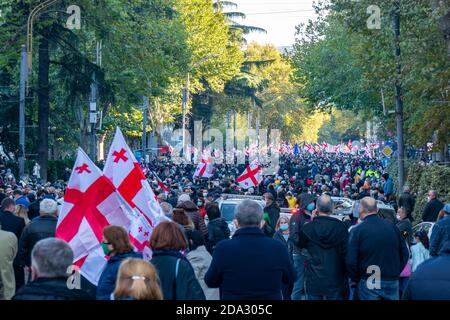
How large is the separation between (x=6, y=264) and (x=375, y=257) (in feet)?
11.1

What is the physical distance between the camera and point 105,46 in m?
36.8

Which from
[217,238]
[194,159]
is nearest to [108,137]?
[194,159]

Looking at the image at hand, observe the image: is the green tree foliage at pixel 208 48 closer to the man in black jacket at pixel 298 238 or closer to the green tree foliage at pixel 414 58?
the green tree foliage at pixel 414 58

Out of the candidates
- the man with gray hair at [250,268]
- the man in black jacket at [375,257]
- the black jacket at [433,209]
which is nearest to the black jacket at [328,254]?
the man in black jacket at [375,257]

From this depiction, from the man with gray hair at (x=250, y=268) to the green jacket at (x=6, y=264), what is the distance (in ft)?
8.90

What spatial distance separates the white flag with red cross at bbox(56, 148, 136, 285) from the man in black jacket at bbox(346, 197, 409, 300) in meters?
2.17

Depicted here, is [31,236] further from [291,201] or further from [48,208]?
[291,201]

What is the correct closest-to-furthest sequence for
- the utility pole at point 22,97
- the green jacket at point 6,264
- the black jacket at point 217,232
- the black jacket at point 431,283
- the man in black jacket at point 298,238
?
the black jacket at point 431,283
the green jacket at point 6,264
the man in black jacket at point 298,238
the black jacket at point 217,232
the utility pole at point 22,97

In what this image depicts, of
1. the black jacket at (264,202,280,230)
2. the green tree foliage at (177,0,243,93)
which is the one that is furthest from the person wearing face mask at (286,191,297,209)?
the green tree foliage at (177,0,243,93)

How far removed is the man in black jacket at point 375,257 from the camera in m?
9.86

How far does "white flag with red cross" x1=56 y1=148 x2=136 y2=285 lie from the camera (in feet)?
33.0

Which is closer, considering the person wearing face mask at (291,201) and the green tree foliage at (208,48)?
the person wearing face mask at (291,201)

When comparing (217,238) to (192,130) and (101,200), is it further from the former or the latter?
(192,130)

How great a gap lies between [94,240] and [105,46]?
2723 cm
